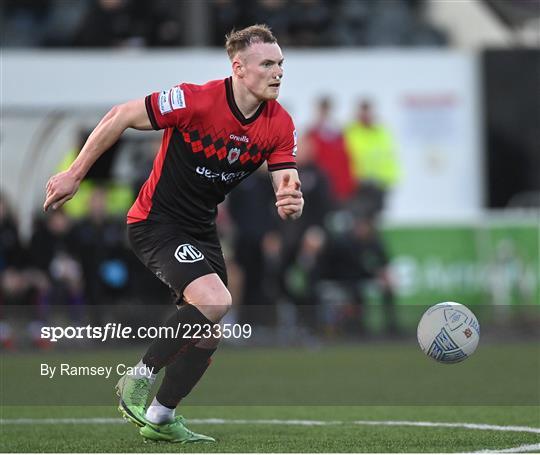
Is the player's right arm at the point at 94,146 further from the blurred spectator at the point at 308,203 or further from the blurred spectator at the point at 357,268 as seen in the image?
the blurred spectator at the point at 357,268

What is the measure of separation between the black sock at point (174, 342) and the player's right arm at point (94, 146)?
99 centimetres

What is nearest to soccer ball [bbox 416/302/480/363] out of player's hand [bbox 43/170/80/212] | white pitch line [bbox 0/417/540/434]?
white pitch line [bbox 0/417/540/434]

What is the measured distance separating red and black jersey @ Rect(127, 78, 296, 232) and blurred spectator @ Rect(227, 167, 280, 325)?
9.92m

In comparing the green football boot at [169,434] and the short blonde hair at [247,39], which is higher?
the short blonde hair at [247,39]

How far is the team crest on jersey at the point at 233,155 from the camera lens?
7527 mm

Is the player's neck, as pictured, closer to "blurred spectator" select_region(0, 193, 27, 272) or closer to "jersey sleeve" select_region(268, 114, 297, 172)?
"jersey sleeve" select_region(268, 114, 297, 172)

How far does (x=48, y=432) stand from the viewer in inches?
318

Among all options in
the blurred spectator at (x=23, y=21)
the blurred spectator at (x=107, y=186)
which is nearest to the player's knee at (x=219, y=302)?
the blurred spectator at (x=107, y=186)

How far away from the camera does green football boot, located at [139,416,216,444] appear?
24.6 ft

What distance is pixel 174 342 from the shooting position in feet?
24.4

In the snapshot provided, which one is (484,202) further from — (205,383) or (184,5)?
(205,383)

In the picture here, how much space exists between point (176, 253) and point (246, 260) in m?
10.4

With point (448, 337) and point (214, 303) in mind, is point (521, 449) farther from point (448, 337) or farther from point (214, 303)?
point (214, 303)

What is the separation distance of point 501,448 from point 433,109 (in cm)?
1317
